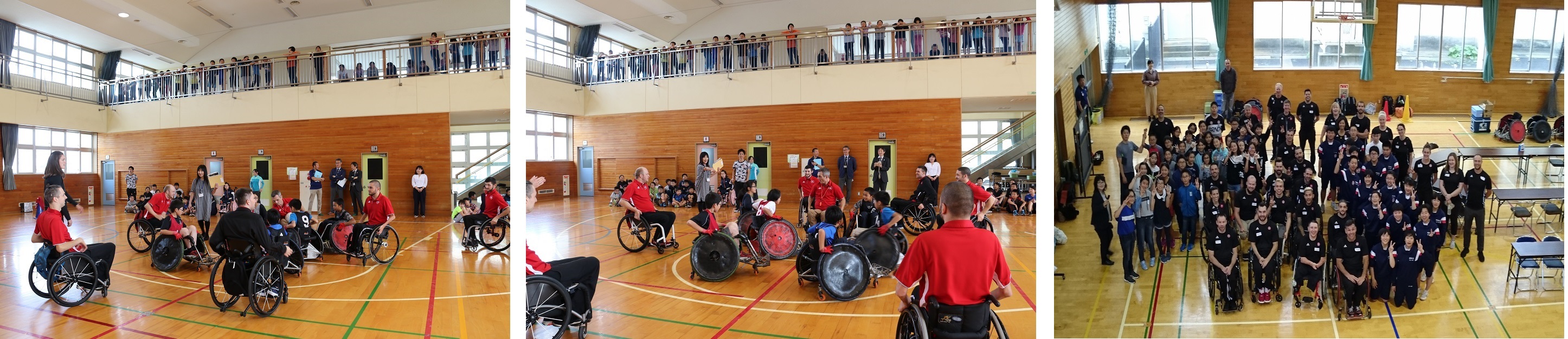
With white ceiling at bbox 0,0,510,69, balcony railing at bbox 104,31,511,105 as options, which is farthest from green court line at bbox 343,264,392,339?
white ceiling at bbox 0,0,510,69

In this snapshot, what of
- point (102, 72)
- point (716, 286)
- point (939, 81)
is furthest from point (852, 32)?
point (102, 72)

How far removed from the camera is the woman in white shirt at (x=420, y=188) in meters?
5.01

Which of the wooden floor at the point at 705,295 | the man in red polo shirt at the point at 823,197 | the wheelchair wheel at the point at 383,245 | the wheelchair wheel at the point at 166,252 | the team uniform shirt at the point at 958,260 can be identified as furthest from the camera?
the wheelchair wheel at the point at 383,245

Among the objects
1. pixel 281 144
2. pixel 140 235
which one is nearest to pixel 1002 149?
pixel 281 144

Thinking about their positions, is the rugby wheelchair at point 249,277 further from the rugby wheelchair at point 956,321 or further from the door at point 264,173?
the rugby wheelchair at point 956,321

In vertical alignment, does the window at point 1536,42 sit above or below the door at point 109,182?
above

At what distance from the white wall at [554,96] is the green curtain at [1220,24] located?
7764 mm

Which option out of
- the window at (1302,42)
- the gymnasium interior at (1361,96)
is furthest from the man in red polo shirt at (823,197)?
the window at (1302,42)

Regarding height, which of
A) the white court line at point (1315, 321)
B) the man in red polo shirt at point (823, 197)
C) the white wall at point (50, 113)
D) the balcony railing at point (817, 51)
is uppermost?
the balcony railing at point (817, 51)

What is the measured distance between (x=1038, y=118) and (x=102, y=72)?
234 inches

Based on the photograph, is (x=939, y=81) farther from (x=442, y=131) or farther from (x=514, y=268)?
(x=442, y=131)

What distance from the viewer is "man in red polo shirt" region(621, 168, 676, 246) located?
18.9 ft

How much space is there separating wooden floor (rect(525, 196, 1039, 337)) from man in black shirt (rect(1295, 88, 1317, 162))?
16.0 ft

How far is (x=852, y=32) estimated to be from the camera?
201 inches
